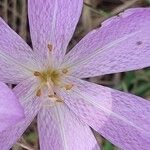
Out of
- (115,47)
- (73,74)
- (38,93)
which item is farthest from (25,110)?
(115,47)

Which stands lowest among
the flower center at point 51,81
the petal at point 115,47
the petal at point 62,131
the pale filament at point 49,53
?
the petal at point 62,131

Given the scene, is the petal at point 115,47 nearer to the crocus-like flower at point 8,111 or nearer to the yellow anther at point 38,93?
the yellow anther at point 38,93

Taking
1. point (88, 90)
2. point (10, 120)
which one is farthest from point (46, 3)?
point (10, 120)

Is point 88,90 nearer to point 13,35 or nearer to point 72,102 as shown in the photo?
point 72,102

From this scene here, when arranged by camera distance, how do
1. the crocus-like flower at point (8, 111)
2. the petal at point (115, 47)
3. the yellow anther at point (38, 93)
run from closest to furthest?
the crocus-like flower at point (8, 111), the petal at point (115, 47), the yellow anther at point (38, 93)

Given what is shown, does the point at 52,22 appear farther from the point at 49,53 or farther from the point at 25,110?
the point at 25,110

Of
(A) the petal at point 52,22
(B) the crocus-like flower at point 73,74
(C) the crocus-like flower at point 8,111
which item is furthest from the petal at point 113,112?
Answer: (C) the crocus-like flower at point 8,111
